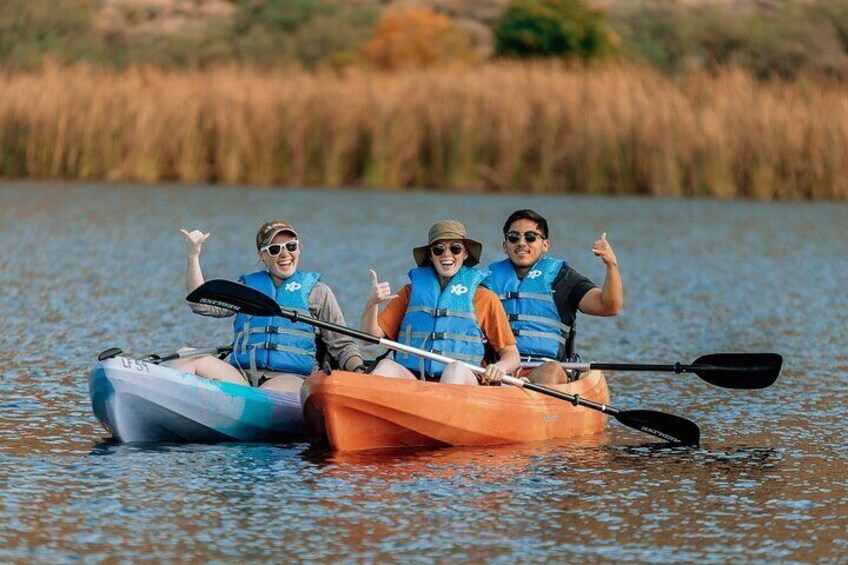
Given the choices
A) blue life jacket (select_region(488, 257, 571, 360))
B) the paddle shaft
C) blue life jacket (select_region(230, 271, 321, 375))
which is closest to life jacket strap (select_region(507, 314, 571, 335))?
blue life jacket (select_region(488, 257, 571, 360))

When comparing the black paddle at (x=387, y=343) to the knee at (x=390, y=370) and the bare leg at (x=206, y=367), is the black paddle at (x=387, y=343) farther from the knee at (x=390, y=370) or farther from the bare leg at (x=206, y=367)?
the bare leg at (x=206, y=367)

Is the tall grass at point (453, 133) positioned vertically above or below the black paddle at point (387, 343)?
above

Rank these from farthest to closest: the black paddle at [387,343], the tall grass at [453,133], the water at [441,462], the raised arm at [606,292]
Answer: the tall grass at [453,133], the raised arm at [606,292], the black paddle at [387,343], the water at [441,462]

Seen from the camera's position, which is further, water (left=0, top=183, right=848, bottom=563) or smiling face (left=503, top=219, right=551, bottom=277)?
smiling face (left=503, top=219, right=551, bottom=277)

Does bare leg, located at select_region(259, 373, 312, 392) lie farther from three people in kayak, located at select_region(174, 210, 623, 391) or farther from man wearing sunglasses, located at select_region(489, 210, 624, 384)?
man wearing sunglasses, located at select_region(489, 210, 624, 384)

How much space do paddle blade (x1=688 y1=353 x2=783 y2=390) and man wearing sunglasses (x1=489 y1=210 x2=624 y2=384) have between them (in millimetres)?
Answer: 669

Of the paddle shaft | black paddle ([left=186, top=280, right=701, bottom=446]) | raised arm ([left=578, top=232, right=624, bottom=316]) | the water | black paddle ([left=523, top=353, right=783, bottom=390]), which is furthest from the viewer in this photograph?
black paddle ([left=523, top=353, right=783, bottom=390])

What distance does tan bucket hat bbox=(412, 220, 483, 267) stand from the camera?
9.70m

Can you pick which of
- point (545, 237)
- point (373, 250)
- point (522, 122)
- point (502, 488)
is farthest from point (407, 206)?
point (502, 488)

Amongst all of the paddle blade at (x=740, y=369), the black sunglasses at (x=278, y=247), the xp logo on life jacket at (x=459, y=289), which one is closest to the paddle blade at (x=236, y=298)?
the black sunglasses at (x=278, y=247)

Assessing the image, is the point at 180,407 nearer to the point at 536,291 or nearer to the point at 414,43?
the point at 536,291

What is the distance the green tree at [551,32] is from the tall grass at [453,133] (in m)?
13.9

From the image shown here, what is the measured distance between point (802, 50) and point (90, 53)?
52.9 ft

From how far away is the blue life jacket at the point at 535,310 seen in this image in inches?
408
